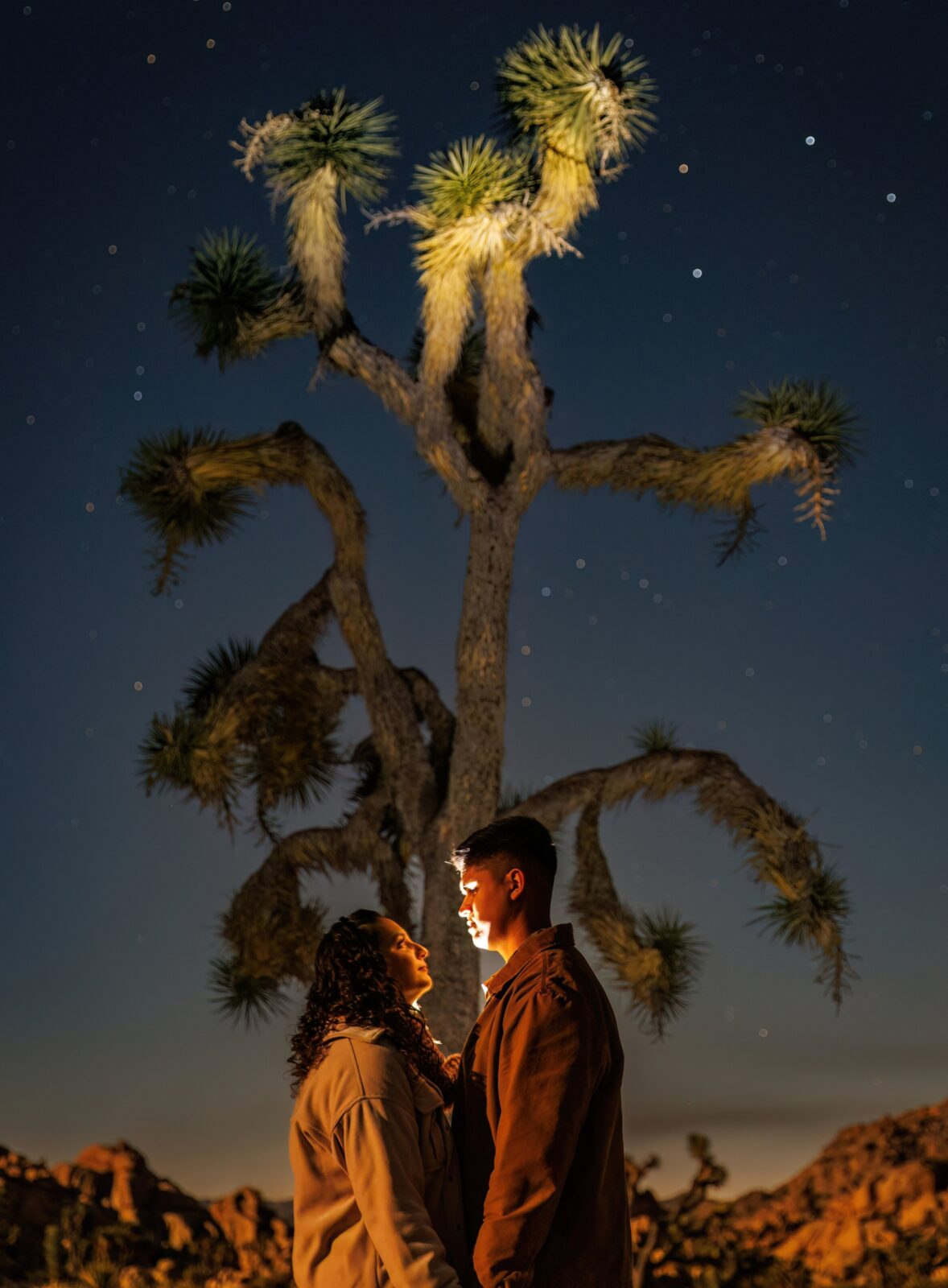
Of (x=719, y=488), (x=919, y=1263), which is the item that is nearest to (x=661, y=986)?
(x=919, y=1263)

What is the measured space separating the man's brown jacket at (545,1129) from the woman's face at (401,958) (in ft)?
0.48

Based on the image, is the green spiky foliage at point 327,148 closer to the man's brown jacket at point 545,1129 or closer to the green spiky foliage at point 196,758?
the green spiky foliage at point 196,758

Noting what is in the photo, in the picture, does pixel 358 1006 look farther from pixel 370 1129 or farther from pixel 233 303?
pixel 233 303

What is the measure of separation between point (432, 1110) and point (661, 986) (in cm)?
543

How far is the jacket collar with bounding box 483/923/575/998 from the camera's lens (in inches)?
94.4

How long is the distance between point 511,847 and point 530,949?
0.20 metres

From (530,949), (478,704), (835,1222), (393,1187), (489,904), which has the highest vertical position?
(478,704)

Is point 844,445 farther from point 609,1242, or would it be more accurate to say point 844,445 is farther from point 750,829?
point 609,1242

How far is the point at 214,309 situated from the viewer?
7734mm

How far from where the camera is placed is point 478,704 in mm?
7637

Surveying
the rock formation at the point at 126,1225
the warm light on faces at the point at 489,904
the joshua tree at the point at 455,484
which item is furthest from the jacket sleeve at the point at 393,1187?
the rock formation at the point at 126,1225

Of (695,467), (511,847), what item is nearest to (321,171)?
(695,467)

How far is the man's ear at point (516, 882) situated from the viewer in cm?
252

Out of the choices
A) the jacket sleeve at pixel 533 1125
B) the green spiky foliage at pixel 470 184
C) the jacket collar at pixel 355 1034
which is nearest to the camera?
the jacket sleeve at pixel 533 1125
